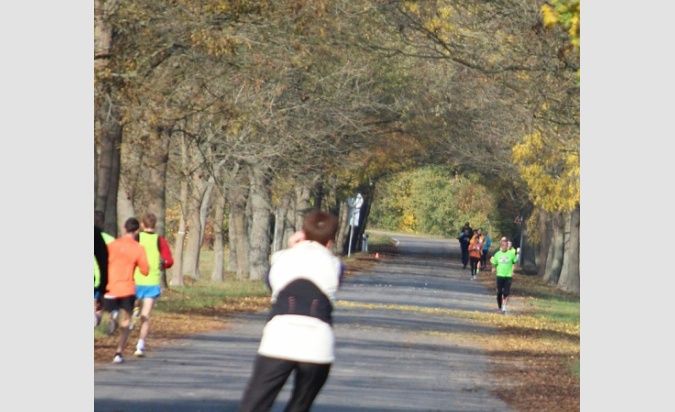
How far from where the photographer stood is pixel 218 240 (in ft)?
102

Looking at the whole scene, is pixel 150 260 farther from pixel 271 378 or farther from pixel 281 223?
pixel 271 378

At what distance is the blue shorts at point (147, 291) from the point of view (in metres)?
18.8

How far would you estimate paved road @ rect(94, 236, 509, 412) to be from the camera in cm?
1691

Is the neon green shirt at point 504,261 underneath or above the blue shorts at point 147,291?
above

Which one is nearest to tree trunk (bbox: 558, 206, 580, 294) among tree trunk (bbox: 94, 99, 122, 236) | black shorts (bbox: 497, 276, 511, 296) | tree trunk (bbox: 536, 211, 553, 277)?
tree trunk (bbox: 536, 211, 553, 277)

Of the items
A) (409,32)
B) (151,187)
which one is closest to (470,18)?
(409,32)

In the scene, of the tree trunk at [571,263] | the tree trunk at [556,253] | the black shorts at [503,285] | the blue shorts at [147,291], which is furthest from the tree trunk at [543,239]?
the blue shorts at [147,291]

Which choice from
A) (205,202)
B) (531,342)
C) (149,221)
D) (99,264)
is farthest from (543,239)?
(99,264)

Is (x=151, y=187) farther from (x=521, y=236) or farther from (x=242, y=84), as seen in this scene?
(x=521, y=236)

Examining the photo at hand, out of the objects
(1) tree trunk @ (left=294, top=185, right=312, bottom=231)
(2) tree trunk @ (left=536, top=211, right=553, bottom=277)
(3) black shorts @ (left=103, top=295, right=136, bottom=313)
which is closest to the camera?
(3) black shorts @ (left=103, top=295, right=136, bottom=313)

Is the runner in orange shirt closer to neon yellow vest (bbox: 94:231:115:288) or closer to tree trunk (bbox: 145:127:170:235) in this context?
neon yellow vest (bbox: 94:231:115:288)

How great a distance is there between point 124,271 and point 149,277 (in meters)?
0.60

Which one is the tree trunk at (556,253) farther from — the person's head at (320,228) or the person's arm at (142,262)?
the person's head at (320,228)

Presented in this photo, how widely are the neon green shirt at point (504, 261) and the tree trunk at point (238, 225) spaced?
13.1ft
